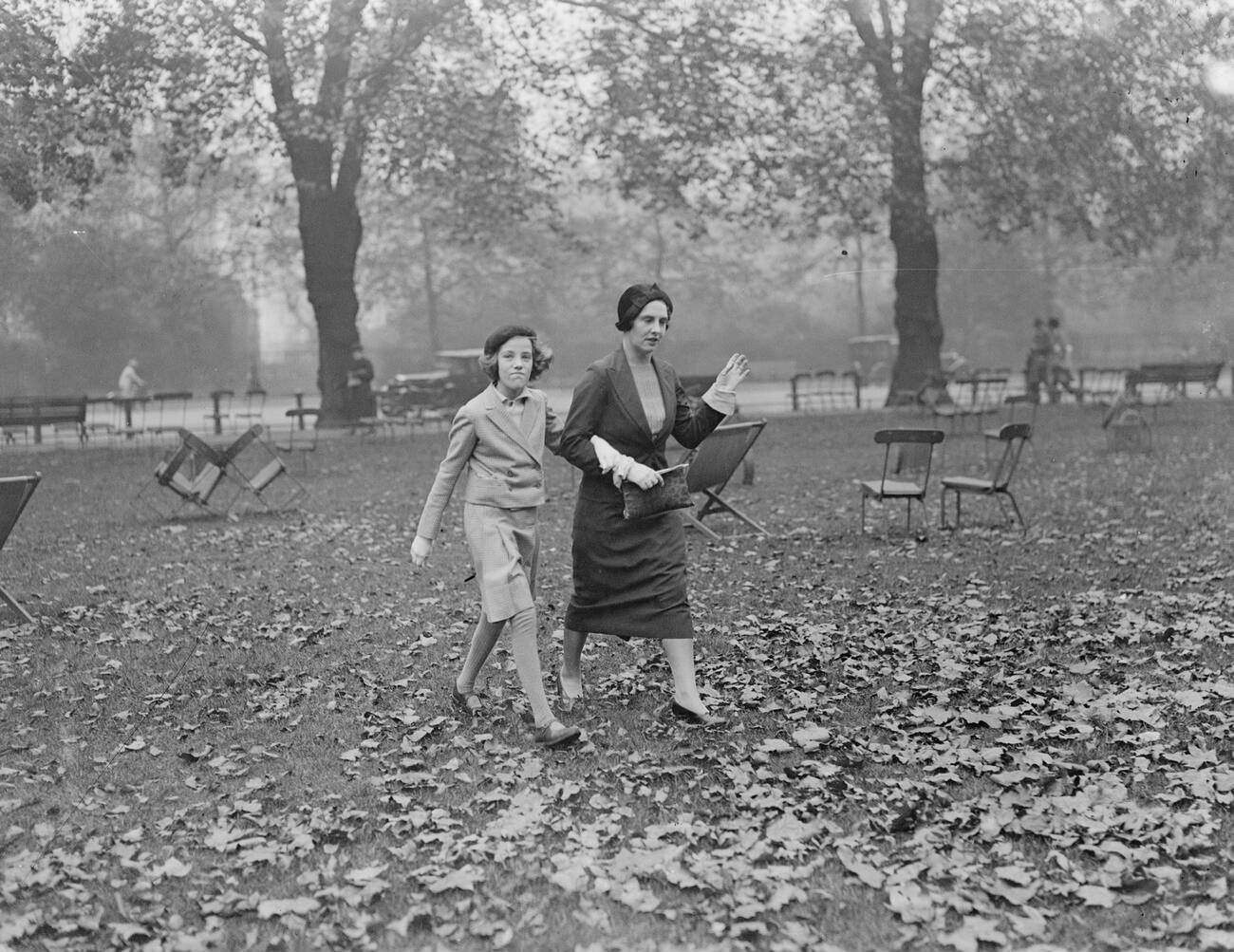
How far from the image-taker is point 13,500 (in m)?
9.90

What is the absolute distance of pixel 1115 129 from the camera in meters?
28.7

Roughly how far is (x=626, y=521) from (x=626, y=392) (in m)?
0.58

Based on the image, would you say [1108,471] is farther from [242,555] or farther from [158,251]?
[158,251]

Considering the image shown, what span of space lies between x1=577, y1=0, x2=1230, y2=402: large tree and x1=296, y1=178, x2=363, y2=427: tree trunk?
5159 mm

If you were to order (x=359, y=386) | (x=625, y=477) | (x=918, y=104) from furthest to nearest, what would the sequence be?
(x=359, y=386) → (x=918, y=104) → (x=625, y=477)

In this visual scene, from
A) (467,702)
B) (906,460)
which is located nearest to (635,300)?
(467,702)

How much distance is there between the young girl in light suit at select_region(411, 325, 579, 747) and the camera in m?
7.00

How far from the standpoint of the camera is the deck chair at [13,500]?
974cm

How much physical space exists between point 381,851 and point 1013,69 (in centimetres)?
2495

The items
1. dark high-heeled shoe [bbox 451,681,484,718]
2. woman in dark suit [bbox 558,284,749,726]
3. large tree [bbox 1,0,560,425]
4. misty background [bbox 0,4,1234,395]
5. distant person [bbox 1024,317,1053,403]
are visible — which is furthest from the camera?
misty background [bbox 0,4,1234,395]

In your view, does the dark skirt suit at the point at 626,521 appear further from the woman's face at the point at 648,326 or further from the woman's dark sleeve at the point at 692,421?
the woman's face at the point at 648,326

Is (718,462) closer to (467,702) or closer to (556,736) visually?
(467,702)

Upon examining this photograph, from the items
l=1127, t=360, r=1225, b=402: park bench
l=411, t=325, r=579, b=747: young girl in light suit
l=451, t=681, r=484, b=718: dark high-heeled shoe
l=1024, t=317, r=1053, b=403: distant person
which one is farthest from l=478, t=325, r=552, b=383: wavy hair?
l=1024, t=317, r=1053, b=403: distant person

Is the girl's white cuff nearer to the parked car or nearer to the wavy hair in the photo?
the wavy hair
